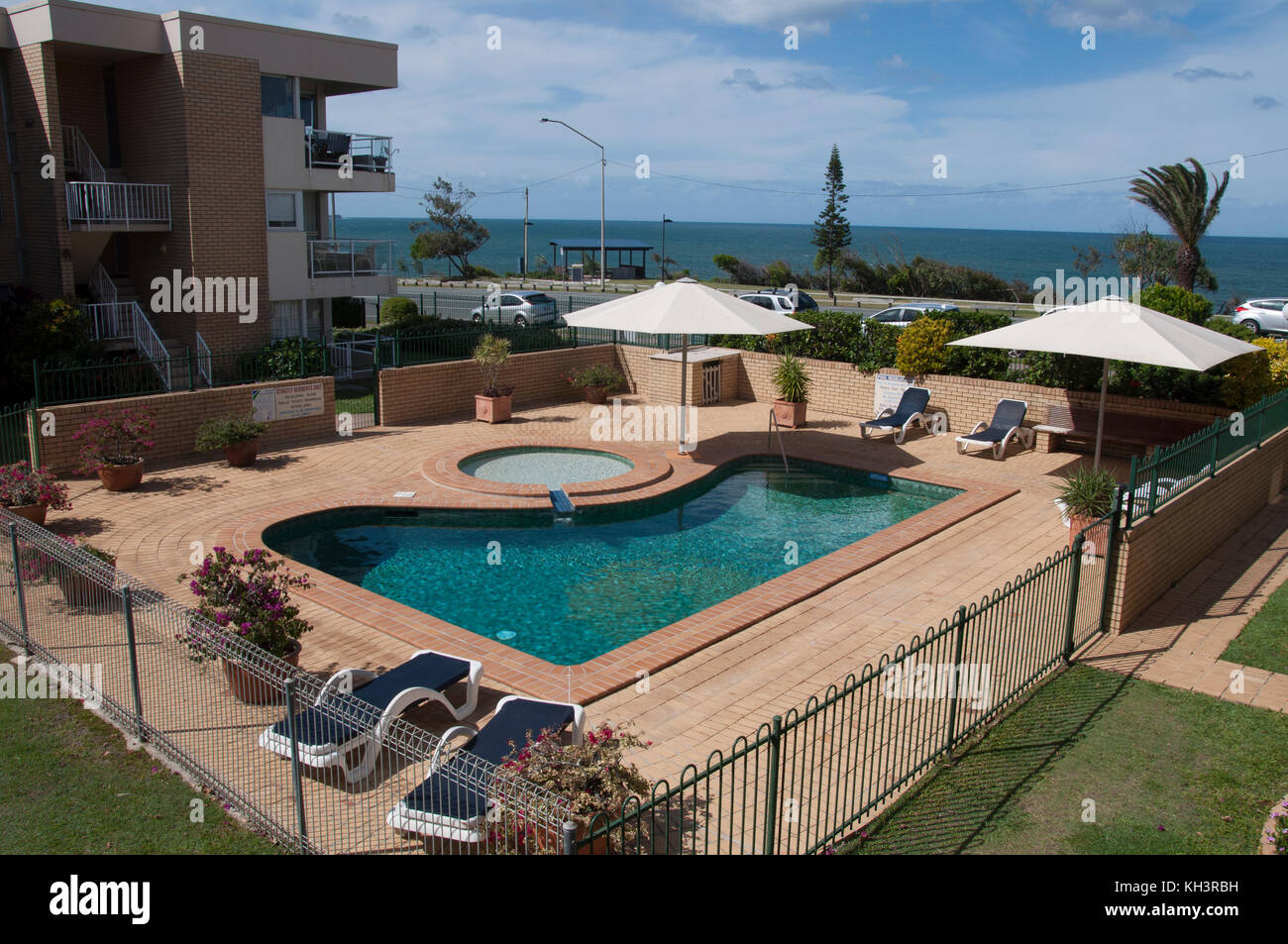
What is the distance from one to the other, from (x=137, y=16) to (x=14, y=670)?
17755 mm

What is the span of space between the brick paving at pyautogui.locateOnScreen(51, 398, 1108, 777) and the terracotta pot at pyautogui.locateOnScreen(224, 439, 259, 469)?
9.9 inches

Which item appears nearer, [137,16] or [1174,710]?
[1174,710]

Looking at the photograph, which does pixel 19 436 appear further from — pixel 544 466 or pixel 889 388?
pixel 889 388

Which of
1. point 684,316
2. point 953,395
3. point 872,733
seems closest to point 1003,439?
point 953,395

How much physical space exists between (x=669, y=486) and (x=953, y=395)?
750 centimetres

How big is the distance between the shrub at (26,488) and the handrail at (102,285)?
11674mm

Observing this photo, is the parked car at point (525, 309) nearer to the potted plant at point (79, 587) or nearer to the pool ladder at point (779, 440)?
the pool ladder at point (779, 440)

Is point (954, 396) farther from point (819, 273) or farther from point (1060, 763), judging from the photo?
point (819, 273)

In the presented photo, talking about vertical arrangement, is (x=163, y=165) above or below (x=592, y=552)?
above

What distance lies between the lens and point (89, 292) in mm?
23391

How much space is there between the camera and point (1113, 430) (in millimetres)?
18359

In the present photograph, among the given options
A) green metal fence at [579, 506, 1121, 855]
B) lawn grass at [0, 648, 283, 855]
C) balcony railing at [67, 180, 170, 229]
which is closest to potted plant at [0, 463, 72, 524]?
lawn grass at [0, 648, 283, 855]

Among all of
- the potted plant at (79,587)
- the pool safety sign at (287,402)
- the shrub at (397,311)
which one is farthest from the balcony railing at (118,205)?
the potted plant at (79,587)

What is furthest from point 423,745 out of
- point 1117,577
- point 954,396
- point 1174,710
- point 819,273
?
point 819,273
